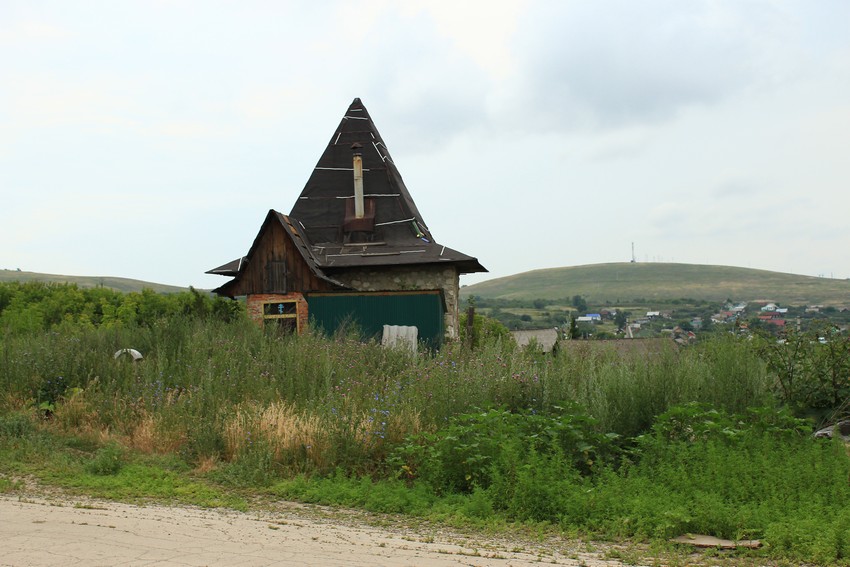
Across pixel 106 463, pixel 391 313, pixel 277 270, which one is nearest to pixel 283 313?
pixel 277 270

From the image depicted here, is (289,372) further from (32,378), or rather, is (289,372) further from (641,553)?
(641,553)

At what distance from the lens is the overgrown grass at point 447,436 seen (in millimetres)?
7230

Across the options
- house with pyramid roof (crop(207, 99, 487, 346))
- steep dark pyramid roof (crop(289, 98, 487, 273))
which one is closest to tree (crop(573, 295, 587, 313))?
steep dark pyramid roof (crop(289, 98, 487, 273))

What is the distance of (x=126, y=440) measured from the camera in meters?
10.1

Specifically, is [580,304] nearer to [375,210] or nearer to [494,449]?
[375,210]

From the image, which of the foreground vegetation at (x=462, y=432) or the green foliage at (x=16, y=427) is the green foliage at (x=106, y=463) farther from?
the green foliage at (x=16, y=427)

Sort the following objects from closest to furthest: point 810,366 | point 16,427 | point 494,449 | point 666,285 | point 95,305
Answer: point 494,449 < point 16,427 < point 810,366 < point 95,305 < point 666,285

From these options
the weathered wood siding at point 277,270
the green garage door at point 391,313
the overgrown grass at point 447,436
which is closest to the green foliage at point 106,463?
the overgrown grass at point 447,436

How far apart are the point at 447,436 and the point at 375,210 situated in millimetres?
14819

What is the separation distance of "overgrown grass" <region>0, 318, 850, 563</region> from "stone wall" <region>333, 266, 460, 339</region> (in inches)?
299

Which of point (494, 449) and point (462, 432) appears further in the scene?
point (462, 432)

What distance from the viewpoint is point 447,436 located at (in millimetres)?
8461

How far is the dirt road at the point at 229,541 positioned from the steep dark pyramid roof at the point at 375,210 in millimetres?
13725

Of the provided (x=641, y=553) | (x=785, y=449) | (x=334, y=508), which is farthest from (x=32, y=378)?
(x=785, y=449)
